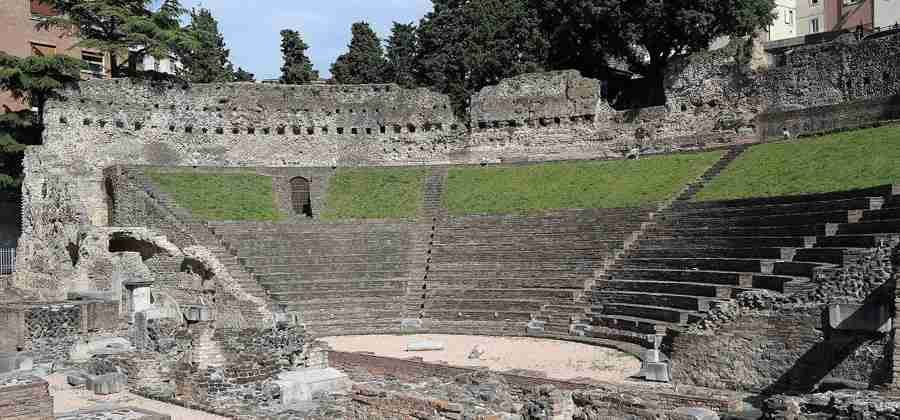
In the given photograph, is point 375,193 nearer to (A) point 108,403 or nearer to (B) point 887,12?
(A) point 108,403

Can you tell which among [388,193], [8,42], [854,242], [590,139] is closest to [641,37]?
[590,139]

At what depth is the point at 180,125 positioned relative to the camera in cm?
3578

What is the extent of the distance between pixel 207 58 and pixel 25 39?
1121 centimetres

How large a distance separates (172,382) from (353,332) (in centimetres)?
950

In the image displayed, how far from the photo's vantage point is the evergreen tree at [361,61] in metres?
50.0

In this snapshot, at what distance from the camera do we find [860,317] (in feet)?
44.3

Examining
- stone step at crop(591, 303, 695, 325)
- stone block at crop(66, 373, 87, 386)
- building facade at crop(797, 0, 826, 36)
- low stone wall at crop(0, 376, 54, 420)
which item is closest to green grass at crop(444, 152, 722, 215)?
stone step at crop(591, 303, 695, 325)

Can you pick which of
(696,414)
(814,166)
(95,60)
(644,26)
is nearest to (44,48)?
(95,60)

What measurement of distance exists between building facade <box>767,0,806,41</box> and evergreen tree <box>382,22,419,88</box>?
23.8 meters

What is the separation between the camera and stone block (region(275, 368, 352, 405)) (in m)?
14.0

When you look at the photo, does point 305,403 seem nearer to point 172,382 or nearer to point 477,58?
point 172,382

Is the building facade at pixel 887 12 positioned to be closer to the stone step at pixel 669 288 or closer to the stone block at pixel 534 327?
the stone step at pixel 669 288

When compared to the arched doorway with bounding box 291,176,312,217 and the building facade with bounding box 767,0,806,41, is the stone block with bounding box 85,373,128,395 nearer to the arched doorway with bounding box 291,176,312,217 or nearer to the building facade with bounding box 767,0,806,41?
the arched doorway with bounding box 291,176,312,217

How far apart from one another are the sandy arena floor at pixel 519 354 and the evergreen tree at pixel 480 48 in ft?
72.5
